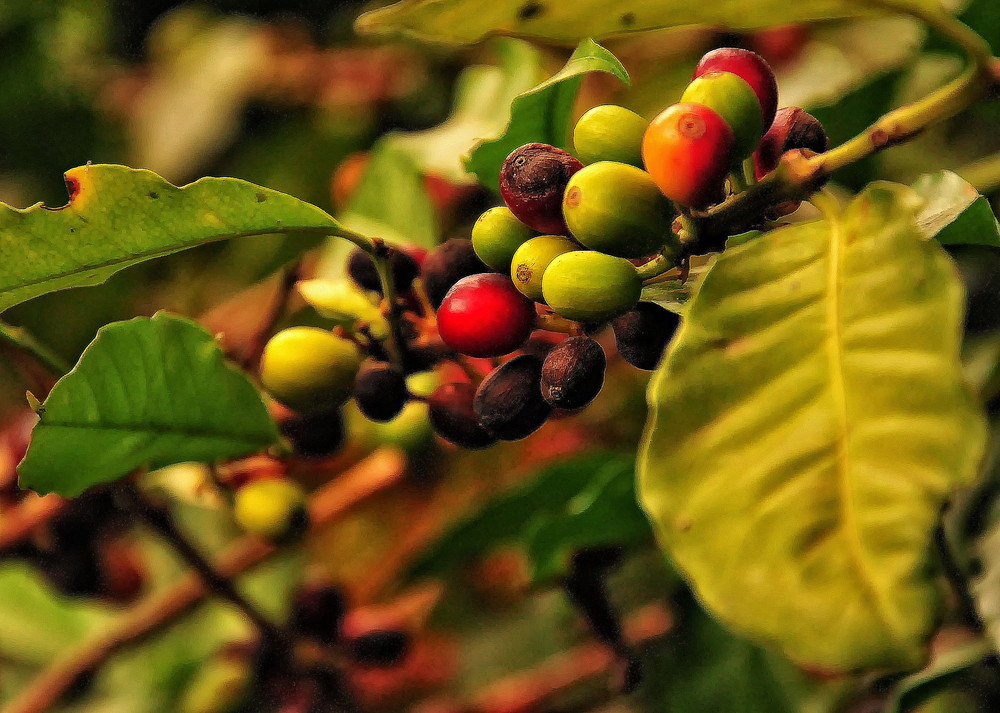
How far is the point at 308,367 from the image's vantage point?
0.98 meters

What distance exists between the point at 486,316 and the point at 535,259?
2.8 inches

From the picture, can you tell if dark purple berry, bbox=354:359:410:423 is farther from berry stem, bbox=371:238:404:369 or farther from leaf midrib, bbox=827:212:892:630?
leaf midrib, bbox=827:212:892:630

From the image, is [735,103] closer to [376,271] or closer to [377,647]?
[376,271]

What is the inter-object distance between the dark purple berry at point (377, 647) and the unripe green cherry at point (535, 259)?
0.83 meters

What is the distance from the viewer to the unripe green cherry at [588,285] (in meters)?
0.73

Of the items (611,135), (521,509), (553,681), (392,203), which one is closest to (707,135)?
(611,135)

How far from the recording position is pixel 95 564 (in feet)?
5.16

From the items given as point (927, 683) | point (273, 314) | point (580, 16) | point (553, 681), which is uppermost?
point (580, 16)

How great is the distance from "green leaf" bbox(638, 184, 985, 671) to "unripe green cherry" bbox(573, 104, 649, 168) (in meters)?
0.17

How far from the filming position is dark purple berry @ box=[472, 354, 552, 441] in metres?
0.85

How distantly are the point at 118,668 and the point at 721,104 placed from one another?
1.92 m

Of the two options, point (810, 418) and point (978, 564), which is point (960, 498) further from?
point (810, 418)

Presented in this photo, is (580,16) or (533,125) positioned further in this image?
(533,125)

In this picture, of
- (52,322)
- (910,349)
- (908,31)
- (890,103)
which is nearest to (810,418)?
(910,349)
